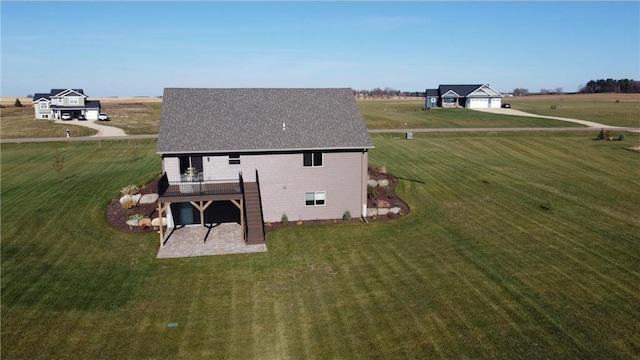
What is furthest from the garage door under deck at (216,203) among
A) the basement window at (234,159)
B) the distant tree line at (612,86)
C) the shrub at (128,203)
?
the distant tree line at (612,86)

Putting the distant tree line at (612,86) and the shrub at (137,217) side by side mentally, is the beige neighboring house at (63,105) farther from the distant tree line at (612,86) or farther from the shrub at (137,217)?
the distant tree line at (612,86)

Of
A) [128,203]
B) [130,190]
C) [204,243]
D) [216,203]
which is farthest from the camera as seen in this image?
[130,190]

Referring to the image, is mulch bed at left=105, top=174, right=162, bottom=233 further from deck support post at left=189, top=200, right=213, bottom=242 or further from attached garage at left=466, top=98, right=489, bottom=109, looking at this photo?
attached garage at left=466, top=98, right=489, bottom=109

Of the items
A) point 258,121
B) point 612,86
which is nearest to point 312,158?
point 258,121

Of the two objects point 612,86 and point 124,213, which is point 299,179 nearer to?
point 124,213

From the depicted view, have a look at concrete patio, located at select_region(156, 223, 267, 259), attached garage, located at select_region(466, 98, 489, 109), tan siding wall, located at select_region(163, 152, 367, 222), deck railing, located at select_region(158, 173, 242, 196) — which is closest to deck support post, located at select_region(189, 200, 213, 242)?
concrete patio, located at select_region(156, 223, 267, 259)

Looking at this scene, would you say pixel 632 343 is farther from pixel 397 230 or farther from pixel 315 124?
pixel 315 124

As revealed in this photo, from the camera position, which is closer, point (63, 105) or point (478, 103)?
point (63, 105)
